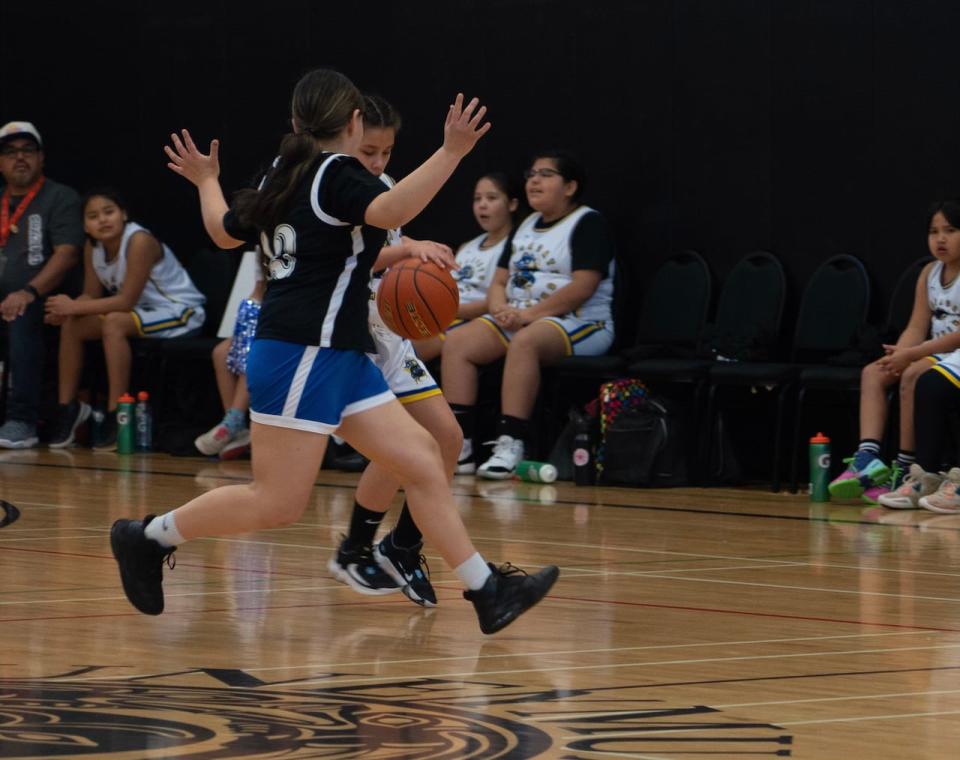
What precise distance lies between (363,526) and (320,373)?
38.6 inches

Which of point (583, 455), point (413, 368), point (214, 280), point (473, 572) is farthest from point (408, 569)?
point (214, 280)

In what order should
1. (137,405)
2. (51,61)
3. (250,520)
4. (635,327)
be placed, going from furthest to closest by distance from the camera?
1. (51,61)
2. (137,405)
3. (635,327)
4. (250,520)

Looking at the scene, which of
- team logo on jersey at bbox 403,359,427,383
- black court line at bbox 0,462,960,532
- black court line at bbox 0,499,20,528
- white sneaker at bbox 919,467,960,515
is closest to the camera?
team logo on jersey at bbox 403,359,427,383

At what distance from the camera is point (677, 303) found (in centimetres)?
999

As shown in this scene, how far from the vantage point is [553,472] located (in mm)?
9500

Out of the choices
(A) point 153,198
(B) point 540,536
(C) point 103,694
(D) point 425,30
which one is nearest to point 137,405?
(A) point 153,198

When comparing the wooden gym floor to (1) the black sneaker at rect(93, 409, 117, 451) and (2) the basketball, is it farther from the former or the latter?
(1) the black sneaker at rect(93, 409, 117, 451)

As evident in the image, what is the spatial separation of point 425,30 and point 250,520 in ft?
23.5

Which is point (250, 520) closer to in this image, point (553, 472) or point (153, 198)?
point (553, 472)

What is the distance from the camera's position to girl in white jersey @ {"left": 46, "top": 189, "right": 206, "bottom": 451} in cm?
1134

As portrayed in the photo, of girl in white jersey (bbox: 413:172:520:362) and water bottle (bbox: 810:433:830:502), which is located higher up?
girl in white jersey (bbox: 413:172:520:362)

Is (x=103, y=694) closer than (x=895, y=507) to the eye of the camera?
Yes

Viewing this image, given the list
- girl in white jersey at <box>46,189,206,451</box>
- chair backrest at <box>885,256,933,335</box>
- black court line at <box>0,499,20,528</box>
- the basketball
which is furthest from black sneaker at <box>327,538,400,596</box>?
girl in white jersey at <box>46,189,206,451</box>

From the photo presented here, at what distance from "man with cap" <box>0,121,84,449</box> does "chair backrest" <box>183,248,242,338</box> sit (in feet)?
2.69
